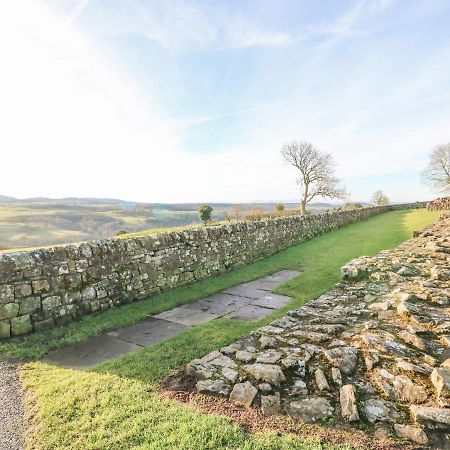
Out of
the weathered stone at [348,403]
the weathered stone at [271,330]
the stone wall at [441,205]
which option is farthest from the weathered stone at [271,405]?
the stone wall at [441,205]

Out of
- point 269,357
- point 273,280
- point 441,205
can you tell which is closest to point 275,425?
point 269,357

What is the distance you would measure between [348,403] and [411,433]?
54 centimetres

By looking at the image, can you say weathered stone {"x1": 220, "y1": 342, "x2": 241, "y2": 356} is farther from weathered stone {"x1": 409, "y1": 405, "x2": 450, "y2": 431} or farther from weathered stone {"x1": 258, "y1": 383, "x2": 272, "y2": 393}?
weathered stone {"x1": 409, "y1": 405, "x2": 450, "y2": 431}

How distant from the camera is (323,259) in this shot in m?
11.8

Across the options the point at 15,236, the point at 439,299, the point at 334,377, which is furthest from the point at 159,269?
the point at 15,236

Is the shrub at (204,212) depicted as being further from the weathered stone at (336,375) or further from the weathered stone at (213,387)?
the weathered stone at (336,375)

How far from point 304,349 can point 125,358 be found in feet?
8.46

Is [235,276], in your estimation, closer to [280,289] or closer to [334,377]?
[280,289]

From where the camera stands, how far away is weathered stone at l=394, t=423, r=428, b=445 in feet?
8.36

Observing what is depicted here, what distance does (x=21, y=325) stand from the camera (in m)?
5.42

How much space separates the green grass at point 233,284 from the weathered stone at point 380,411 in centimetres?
274

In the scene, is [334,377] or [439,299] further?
[439,299]

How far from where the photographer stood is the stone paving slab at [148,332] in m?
5.30

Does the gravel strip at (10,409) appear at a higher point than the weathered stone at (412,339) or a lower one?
lower
